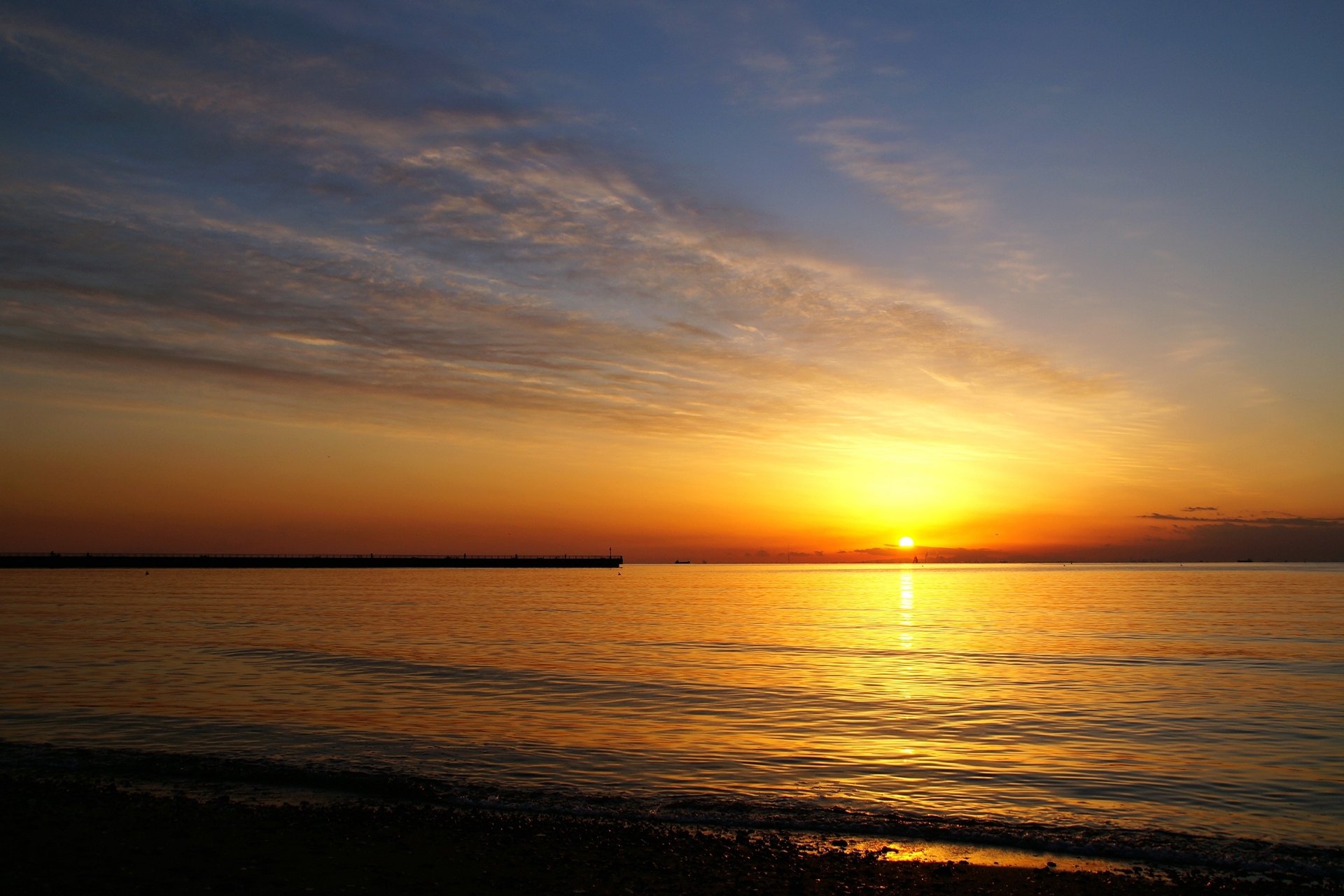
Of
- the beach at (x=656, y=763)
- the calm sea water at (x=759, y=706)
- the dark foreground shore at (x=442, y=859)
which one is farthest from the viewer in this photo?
the calm sea water at (x=759, y=706)

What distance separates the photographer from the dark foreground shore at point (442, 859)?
34.5ft

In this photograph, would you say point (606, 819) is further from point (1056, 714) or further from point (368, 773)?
point (1056, 714)

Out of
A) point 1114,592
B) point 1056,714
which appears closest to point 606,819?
point 1056,714

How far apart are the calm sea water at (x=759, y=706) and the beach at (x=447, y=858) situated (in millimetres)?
2937

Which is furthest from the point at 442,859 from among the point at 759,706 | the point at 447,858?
the point at 759,706

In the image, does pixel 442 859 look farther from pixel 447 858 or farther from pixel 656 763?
pixel 656 763

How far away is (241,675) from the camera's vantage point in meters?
30.7

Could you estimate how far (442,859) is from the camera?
11562 millimetres

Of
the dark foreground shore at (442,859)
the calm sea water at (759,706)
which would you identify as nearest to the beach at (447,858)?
the dark foreground shore at (442,859)

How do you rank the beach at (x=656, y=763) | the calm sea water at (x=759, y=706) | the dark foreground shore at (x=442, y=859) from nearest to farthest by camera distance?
the dark foreground shore at (x=442, y=859), the beach at (x=656, y=763), the calm sea water at (x=759, y=706)

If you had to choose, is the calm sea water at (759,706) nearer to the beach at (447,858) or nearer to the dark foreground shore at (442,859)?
the beach at (447,858)

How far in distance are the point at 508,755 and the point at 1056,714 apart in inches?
659

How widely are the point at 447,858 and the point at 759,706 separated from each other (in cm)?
1578

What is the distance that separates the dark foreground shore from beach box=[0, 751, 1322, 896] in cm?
3
